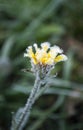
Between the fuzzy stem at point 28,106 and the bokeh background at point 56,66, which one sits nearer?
the fuzzy stem at point 28,106

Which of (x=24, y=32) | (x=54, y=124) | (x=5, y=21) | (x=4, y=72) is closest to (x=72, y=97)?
(x=54, y=124)

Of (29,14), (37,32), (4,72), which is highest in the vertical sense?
(29,14)

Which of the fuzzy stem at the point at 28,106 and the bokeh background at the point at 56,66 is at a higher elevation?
the bokeh background at the point at 56,66

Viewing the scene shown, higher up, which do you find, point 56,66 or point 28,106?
point 56,66

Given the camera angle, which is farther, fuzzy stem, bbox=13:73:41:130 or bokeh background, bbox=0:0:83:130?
bokeh background, bbox=0:0:83:130

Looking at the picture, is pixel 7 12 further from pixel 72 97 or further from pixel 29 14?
pixel 72 97

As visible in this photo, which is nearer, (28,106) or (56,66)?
(28,106)

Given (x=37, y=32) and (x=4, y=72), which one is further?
(x=37, y=32)

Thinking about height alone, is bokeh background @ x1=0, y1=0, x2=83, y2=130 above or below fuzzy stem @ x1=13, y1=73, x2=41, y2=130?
above
